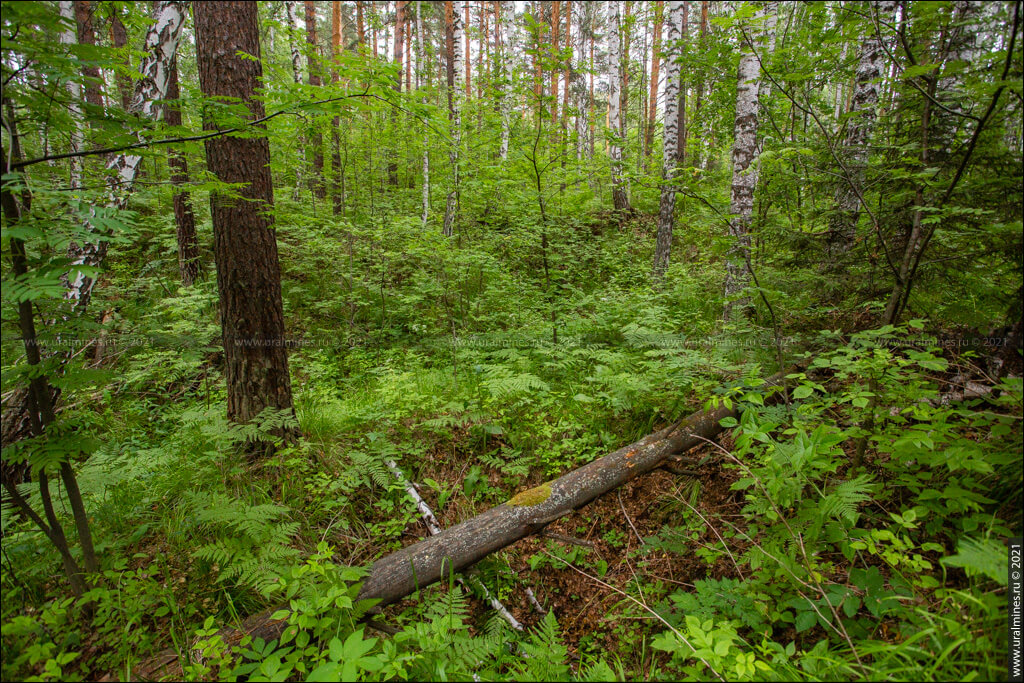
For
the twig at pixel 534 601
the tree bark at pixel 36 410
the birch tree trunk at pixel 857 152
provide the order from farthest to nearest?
the birch tree trunk at pixel 857 152 < the twig at pixel 534 601 < the tree bark at pixel 36 410

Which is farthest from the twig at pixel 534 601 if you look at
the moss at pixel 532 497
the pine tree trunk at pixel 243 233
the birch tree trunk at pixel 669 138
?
the birch tree trunk at pixel 669 138

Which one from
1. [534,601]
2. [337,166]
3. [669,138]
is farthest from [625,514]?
[337,166]

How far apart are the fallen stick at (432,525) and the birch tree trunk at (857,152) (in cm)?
350

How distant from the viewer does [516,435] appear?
3.97m

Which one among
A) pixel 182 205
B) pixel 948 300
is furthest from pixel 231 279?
pixel 948 300

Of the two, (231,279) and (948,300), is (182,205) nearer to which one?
(231,279)

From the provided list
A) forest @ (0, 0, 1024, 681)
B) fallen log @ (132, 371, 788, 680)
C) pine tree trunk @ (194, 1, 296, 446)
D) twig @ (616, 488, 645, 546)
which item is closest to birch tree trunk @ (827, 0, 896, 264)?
forest @ (0, 0, 1024, 681)

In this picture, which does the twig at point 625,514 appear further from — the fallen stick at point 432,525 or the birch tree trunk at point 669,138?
the birch tree trunk at point 669,138

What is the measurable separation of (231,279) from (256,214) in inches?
24.2

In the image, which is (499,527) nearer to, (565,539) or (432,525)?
(565,539)

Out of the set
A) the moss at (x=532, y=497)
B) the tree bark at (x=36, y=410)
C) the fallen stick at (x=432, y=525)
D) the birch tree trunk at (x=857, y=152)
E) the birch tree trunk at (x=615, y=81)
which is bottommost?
the fallen stick at (x=432, y=525)

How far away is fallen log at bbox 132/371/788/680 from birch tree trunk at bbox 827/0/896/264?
1.58 metres

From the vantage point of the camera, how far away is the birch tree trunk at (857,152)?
318 cm

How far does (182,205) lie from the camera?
7.44 meters
